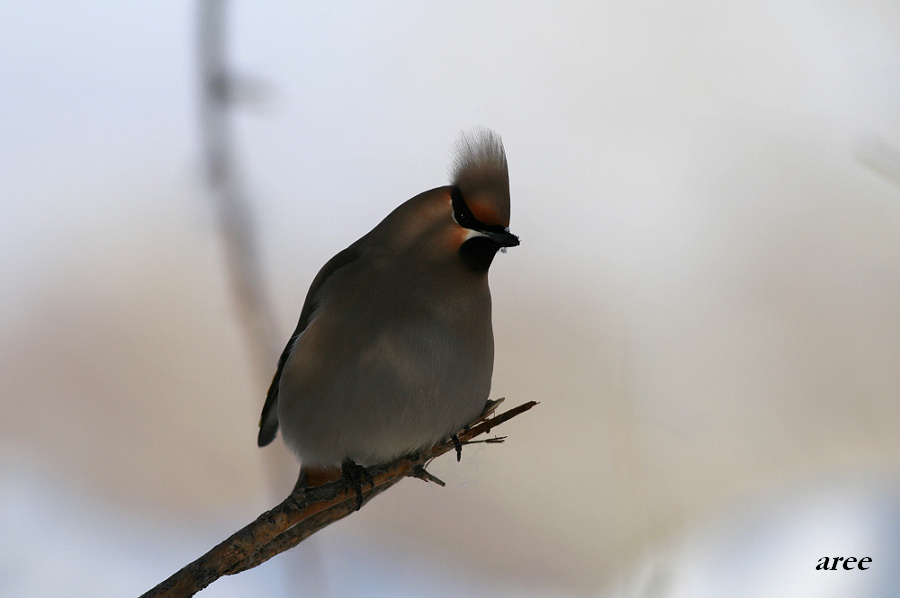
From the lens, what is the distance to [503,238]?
130 centimetres

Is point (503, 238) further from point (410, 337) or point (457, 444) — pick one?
point (457, 444)

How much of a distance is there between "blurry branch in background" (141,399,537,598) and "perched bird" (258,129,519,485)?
3 cm

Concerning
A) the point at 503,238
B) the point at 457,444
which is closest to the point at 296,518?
the point at 457,444

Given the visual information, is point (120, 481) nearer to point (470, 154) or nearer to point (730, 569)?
point (470, 154)

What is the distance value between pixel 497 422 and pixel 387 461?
26cm

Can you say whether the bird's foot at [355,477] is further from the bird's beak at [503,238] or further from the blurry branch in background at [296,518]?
the bird's beak at [503,238]

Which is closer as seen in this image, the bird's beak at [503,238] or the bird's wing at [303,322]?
the bird's beak at [503,238]

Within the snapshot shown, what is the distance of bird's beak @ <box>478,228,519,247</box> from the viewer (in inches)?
50.5

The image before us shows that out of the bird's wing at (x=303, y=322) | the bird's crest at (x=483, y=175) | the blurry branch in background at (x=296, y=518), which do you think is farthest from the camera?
the bird's wing at (x=303, y=322)

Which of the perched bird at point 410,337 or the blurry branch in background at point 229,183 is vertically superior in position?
the blurry branch in background at point 229,183

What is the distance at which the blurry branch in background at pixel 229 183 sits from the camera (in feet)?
4.42

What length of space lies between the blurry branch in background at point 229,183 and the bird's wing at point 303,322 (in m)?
0.06

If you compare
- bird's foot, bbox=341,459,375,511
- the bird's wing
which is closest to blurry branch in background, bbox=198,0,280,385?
the bird's wing

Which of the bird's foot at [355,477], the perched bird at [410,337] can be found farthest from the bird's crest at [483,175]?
the bird's foot at [355,477]
